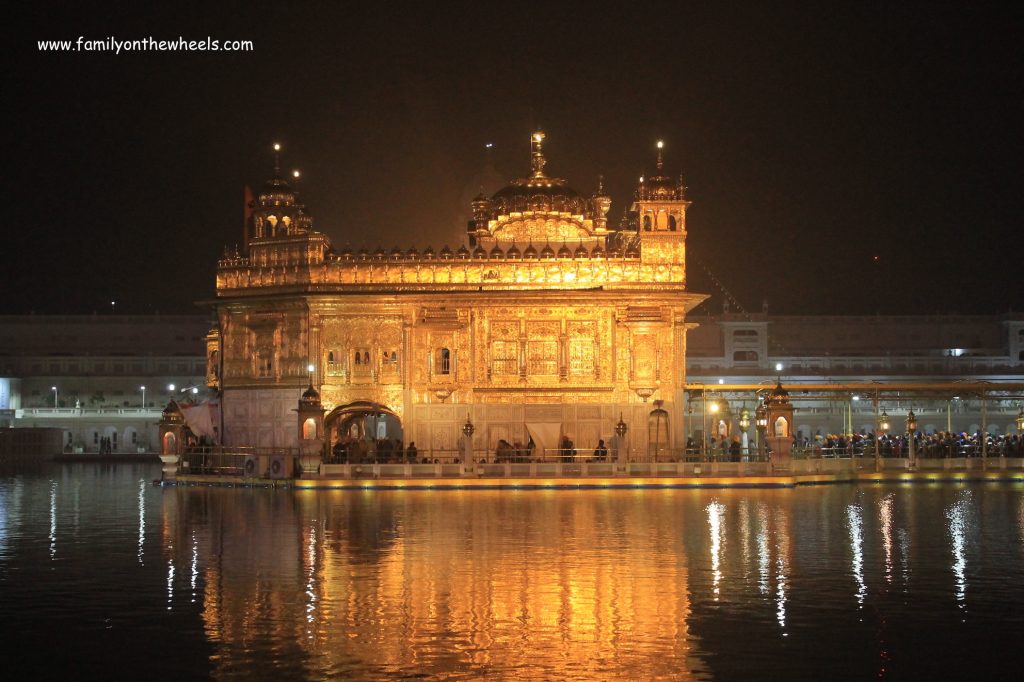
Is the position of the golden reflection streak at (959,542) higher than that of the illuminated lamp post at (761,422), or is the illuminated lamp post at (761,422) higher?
the illuminated lamp post at (761,422)

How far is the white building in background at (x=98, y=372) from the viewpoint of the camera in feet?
282

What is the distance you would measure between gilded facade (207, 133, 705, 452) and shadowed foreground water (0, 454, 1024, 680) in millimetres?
12959

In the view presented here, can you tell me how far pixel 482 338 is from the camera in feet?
148

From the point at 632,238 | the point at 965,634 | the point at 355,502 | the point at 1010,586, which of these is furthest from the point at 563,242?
the point at 965,634

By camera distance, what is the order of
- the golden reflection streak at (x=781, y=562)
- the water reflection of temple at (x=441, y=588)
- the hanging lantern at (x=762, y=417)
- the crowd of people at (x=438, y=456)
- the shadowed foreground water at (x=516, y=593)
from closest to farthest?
the shadowed foreground water at (x=516, y=593) → the water reflection of temple at (x=441, y=588) → the golden reflection streak at (x=781, y=562) → the crowd of people at (x=438, y=456) → the hanging lantern at (x=762, y=417)

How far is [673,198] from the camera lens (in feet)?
151

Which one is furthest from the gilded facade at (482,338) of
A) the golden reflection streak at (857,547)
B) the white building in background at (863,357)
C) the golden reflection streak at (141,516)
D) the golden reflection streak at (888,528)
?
the white building in background at (863,357)

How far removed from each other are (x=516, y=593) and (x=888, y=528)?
11.0 metres

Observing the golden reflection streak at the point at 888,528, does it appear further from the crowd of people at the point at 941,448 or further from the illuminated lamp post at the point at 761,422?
the crowd of people at the point at 941,448

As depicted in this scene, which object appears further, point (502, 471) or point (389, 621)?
point (502, 471)

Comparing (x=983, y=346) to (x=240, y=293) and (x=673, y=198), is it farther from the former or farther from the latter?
(x=240, y=293)

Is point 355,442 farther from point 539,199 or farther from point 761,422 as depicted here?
point 761,422

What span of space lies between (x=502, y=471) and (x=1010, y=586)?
23.0m

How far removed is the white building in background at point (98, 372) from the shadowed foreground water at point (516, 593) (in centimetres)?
5575
